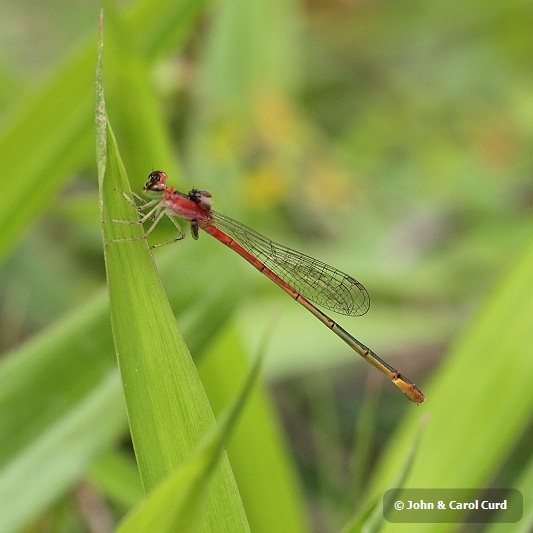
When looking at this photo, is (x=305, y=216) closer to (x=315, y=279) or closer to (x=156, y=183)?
(x=315, y=279)

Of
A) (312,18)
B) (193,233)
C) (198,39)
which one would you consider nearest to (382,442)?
(193,233)

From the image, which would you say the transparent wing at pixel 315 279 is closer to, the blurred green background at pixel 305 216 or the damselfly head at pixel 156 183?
the blurred green background at pixel 305 216

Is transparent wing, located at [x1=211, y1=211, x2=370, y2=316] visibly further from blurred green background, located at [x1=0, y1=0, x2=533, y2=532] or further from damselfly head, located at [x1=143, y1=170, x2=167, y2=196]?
damselfly head, located at [x1=143, y1=170, x2=167, y2=196]

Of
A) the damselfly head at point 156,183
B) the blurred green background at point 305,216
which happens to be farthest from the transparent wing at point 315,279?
the damselfly head at point 156,183

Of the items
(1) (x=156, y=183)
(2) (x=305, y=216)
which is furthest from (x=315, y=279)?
(2) (x=305, y=216)

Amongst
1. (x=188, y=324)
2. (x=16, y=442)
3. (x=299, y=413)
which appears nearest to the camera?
(x=16, y=442)

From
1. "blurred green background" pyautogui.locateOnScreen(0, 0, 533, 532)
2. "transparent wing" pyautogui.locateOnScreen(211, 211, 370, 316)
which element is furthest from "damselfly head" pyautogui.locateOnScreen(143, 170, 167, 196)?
"transparent wing" pyautogui.locateOnScreen(211, 211, 370, 316)

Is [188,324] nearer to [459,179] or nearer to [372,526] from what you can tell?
[372,526]
